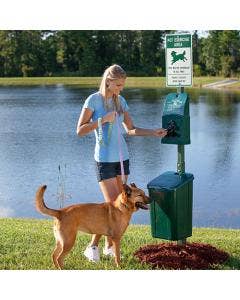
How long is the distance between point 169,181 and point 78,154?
172 inches

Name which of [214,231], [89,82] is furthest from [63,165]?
[214,231]

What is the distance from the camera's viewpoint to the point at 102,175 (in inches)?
230

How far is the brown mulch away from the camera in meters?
6.16

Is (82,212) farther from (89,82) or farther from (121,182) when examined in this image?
(89,82)

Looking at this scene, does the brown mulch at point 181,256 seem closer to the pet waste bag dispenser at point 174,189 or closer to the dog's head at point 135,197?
the pet waste bag dispenser at point 174,189

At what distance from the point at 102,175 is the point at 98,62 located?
294 cm

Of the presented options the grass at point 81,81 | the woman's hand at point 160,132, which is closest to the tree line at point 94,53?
the grass at point 81,81

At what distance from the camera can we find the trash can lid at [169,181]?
600 cm

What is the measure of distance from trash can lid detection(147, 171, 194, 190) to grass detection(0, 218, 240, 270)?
28.9 inches

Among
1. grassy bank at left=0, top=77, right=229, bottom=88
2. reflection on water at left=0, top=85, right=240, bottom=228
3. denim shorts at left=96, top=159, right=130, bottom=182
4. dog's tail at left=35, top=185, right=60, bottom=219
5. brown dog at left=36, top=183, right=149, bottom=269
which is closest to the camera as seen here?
dog's tail at left=35, top=185, right=60, bottom=219

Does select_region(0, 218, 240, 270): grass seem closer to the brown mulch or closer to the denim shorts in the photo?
the brown mulch

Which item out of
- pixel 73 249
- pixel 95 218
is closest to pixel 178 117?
pixel 95 218

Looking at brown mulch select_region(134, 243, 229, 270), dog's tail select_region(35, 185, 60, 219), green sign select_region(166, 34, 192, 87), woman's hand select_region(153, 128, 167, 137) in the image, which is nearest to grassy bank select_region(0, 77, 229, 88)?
green sign select_region(166, 34, 192, 87)

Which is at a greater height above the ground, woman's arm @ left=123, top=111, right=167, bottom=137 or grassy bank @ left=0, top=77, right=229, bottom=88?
grassy bank @ left=0, top=77, right=229, bottom=88
